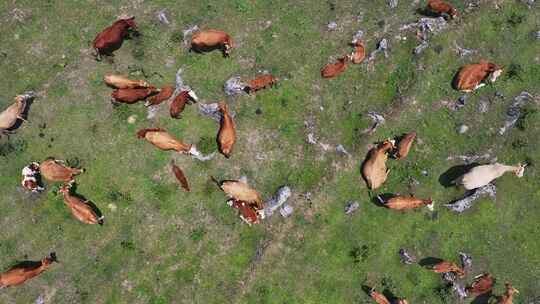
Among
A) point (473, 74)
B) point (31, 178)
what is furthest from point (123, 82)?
point (473, 74)

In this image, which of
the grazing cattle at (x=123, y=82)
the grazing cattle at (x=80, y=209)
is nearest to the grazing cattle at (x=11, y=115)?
the grazing cattle at (x=80, y=209)

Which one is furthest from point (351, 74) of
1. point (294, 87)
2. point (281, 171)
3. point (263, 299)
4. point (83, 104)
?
point (83, 104)

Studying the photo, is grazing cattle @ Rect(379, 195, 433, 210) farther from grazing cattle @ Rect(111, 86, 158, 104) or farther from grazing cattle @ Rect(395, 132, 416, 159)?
grazing cattle @ Rect(111, 86, 158, 104)

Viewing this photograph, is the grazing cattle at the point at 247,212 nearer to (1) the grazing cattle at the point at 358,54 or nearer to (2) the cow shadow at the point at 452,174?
(1) the grazing cattle at the point at 358,54

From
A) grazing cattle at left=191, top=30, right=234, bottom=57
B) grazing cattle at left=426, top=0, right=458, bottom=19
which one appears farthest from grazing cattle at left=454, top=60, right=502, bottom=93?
grazing cattle at left=191, top=30, right=234, bottom=57

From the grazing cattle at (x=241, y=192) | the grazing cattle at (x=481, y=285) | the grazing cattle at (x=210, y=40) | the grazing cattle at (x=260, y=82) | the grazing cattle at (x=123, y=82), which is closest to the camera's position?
the grazing cattle at (x=241, y=192)

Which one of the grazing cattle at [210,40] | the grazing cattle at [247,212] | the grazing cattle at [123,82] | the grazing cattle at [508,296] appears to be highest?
the grazing cattle at [210,40]
